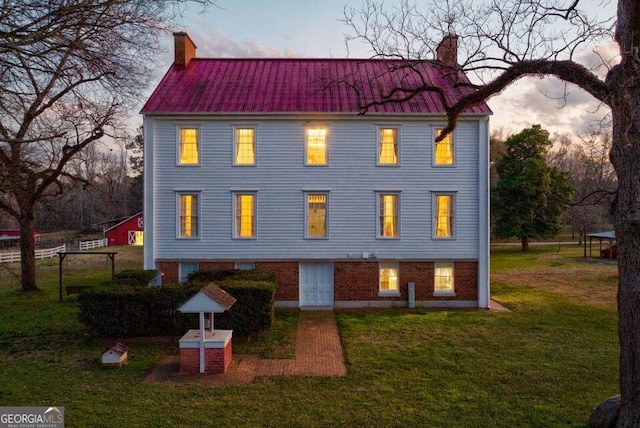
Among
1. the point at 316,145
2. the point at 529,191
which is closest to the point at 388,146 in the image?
the point at 316,145

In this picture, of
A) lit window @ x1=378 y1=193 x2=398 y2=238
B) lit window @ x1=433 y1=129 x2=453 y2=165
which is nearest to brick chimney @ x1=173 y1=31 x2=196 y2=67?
lit window @ x1=378 y1=193 x2=398 y2=238

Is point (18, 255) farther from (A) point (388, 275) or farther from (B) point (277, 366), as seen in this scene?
(B) point (277, 366)

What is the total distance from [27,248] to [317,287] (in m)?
15.2

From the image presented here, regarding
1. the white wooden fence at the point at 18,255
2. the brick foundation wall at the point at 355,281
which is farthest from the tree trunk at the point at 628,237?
the white wooden fence at the point at 18,255

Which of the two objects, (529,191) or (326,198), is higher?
(529,191)

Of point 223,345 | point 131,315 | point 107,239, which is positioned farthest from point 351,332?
point 107,239

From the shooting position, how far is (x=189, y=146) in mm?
18188

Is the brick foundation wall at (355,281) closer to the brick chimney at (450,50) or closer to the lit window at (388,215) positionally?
the lit window at (388,215)

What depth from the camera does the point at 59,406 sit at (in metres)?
8.12

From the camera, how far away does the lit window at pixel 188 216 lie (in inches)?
711

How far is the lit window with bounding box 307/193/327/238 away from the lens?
59.6ft

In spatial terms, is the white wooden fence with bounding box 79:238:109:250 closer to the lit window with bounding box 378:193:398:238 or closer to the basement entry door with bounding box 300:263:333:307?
the basement entry door with bounding box 300:263:333:307

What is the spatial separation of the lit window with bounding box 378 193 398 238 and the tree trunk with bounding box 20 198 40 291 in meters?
17.4

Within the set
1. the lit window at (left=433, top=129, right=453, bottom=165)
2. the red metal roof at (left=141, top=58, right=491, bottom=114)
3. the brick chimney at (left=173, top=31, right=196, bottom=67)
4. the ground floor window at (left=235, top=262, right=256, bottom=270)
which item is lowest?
the ground floor window at (left=235, top=262, right=256, bottom=270)
